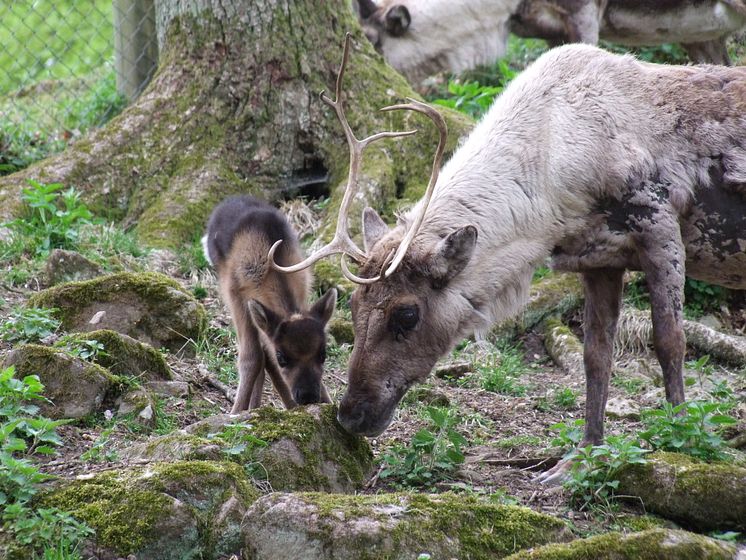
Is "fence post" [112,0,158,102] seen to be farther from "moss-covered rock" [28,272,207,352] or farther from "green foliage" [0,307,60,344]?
"green foliage" [0,307,60,344]

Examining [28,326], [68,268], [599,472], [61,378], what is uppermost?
[68,268]

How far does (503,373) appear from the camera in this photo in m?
6.85

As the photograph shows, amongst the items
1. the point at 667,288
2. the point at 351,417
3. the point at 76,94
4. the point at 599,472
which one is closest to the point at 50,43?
the point at 76,94

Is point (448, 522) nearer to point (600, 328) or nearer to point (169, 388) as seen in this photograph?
point (600, 328)

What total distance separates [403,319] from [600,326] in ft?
4.23

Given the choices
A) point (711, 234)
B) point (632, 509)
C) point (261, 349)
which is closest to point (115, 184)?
point (261, 349)

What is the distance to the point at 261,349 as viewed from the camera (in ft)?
19.6

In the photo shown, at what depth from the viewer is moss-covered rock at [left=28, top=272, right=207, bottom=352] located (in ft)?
20.0

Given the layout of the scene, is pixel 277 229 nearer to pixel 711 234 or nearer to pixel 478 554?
pixel 711 234

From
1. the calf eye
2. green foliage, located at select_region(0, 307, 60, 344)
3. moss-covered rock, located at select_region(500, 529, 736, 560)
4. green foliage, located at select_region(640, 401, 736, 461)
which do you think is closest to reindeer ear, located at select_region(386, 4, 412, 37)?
green foliage, located at select_region(0, 307, 60, 344)

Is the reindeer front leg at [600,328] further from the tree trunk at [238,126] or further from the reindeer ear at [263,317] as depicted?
the tree trunk at [238,126]

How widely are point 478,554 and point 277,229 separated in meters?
3.11

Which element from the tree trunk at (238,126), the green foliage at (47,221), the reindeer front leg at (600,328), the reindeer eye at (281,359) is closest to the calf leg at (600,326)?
the reindeer front leg at (600,328)

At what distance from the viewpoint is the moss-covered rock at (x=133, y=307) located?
6094 mm
